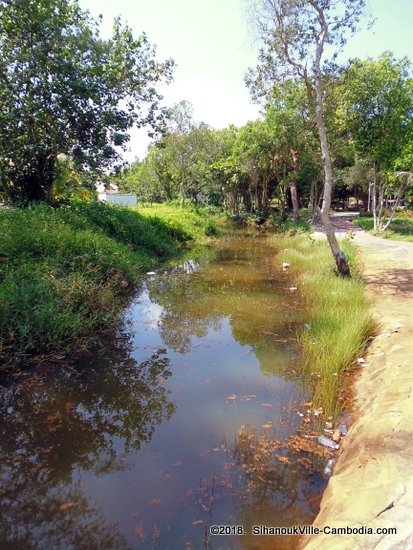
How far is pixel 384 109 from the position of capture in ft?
60.4

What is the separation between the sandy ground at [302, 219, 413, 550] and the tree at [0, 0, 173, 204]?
40.2ft

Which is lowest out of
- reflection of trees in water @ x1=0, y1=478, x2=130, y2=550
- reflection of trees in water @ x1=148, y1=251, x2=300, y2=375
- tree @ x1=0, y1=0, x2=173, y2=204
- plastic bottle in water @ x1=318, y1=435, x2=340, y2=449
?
reflection of trees in water @ x1=0, y1=478, x2=130, y2=550

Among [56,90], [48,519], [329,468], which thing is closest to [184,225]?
[56,90]

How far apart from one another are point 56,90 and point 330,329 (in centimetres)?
1207

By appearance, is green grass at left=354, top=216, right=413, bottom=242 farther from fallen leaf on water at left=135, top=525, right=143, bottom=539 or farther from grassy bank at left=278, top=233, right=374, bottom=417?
fallen leaf on water at left=135, top=525, right=143, bottom=539

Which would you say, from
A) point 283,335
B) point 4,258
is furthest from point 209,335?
point 4,258

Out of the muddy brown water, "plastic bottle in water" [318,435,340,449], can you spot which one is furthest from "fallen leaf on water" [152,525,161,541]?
"plastic bottle in water" [318,435,340,449]

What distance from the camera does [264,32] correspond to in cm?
1069

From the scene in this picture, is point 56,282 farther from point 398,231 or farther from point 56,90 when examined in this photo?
point 398,231

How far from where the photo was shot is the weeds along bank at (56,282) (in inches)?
241

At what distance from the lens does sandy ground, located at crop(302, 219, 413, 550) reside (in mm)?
2389

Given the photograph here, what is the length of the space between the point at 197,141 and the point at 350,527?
34.3 metres

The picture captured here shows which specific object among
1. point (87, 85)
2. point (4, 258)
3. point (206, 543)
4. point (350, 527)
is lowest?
point (206, 543)

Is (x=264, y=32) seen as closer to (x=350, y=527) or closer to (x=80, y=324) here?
(x=80, y=324)
